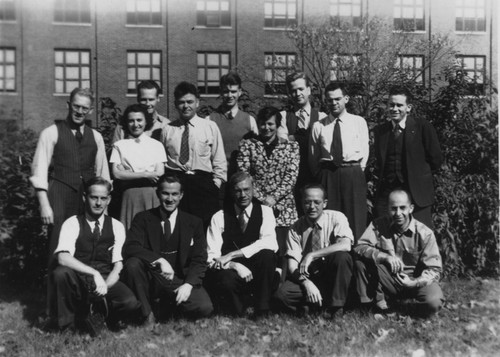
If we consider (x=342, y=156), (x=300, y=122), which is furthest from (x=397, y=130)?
(x=300, y=122)

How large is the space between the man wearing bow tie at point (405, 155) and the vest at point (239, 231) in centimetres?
116

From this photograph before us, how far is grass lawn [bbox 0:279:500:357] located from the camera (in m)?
4.24

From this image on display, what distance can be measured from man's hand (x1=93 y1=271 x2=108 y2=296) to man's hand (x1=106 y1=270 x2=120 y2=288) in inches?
Result: 3.2

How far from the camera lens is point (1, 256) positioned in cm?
627

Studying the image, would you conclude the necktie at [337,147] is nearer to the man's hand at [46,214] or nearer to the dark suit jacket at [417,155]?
the dark suit jacket at [417,155]

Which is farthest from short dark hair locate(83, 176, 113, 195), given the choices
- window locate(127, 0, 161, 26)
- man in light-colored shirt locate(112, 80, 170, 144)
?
window locate(127, 0, 161, 26)

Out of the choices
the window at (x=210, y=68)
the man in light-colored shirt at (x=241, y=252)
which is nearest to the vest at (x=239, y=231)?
the man in light-colored shirt at (x=241, y=252)

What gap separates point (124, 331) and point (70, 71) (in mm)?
25649

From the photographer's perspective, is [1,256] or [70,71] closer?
[1,256]

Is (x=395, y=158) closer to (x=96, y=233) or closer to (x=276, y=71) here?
(x=96, y=233)

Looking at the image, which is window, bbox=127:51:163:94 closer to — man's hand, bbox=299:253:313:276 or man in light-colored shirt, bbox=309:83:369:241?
man in light-colored shirt, bbox=309:83:369:241

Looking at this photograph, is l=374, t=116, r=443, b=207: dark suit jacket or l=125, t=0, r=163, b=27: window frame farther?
l=125, t=0, r=163, b=27: window frame

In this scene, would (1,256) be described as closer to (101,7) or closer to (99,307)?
(99,307)

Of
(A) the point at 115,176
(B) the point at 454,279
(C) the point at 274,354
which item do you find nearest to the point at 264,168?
(A) the point at 115,176
